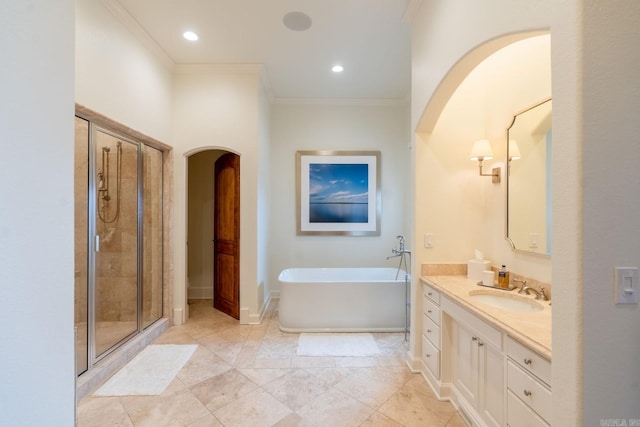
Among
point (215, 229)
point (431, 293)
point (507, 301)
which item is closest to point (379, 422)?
point (431, 293)

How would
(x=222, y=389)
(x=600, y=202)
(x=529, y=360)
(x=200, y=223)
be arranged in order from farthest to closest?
(x=200, y=223)
(x=222, y=389)
(x=529, y=360)
(x=600, y=202)

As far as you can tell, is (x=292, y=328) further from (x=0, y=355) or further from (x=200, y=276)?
(x=0, y=355)

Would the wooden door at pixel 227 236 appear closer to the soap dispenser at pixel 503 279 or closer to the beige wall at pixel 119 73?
the beige wall at pixel 119 73

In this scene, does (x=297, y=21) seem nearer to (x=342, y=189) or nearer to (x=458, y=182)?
(x=458, y=182)

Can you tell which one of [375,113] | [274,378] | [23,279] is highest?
[375,113]

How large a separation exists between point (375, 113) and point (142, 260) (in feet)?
12.7

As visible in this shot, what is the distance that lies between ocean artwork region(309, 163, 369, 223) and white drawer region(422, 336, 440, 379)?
7.63 ft

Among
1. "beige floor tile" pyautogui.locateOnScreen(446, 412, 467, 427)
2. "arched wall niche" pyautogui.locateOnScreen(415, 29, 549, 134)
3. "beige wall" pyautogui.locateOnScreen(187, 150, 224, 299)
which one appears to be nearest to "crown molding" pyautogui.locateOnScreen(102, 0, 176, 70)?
"beige wall" pyautogui.locateOnScreen(187, 150, 224, 299)

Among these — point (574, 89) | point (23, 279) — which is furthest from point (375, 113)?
point (23, 279)

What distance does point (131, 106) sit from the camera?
2707mm

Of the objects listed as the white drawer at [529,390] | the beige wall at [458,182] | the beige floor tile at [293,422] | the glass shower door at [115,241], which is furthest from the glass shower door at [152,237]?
the white drawer at [529,390]

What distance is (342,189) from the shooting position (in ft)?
14.6

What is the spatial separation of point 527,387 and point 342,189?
3.42 metres

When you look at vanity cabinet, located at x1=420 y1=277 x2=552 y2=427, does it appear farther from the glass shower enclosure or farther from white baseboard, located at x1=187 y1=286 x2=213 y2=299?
white baseboard, located at x1=187 y1=286 x2=213 y2=299
